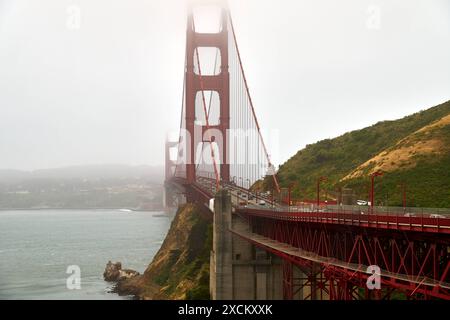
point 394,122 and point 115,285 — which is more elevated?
point 394,122

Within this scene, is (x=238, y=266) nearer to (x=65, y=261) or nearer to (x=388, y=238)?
(x=388, y=238)

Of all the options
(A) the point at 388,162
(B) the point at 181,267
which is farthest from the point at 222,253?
(A) the point at 388,162

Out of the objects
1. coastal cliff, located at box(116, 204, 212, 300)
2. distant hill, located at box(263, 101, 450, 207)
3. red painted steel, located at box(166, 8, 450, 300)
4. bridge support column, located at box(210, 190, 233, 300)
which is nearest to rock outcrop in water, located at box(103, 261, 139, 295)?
coastal cliff, located at box(116, 204, 212, 300)

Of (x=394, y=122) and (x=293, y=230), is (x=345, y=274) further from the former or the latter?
(x=394, y=122)

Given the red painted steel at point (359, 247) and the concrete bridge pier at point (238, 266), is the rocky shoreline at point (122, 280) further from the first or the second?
the red painted steel at point (359, 247)
